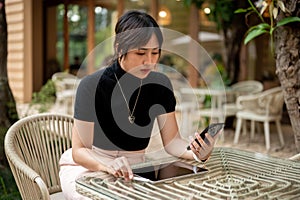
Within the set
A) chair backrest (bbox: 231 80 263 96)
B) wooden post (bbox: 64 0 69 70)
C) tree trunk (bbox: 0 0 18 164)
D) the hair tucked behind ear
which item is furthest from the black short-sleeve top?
wooden post (bbox: 64 0 69 70)

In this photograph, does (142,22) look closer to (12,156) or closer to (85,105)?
(85,105)

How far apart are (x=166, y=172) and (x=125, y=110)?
0.33 m

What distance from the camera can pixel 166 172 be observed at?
1.27 meters

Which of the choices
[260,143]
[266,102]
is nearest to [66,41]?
[260,143]

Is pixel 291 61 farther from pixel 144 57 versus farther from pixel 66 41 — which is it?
pixel 66 41

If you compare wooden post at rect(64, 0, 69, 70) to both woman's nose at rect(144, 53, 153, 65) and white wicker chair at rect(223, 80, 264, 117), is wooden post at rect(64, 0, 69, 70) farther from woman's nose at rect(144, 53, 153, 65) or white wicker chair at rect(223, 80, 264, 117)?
woman's nose at rect(144, 53, 153, 65)

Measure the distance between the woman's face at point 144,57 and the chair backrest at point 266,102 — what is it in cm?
307

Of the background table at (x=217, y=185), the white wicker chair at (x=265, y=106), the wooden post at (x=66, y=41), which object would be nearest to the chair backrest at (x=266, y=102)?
the white wicker chair at (x=265, y=106)

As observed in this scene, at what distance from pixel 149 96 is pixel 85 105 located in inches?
11.6

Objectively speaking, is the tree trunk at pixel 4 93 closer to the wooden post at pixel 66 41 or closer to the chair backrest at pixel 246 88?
the chair backrest at pixel 246 88

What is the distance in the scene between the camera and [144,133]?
5.00 ft

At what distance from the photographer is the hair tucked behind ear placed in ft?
4.49

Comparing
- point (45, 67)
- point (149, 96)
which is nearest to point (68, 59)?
point (45, 67)

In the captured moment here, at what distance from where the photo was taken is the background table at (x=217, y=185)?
1023 mm
